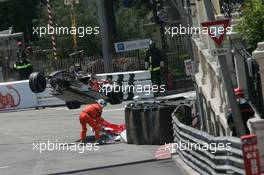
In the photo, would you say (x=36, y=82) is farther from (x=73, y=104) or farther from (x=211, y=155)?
(x=211, y=155)

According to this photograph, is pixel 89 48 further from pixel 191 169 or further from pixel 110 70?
pixel 191 169

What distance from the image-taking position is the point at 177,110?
19562 mm

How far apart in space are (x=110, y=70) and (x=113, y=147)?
13441 mm

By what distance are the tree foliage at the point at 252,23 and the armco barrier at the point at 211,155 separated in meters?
2.04

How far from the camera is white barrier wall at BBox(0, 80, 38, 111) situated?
1234 inches

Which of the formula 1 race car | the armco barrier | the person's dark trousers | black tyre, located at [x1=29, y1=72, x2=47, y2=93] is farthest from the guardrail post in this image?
the person's dark trousers

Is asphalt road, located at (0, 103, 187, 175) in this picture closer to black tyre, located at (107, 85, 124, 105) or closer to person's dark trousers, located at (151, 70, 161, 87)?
black tyre, located at (107, 85, 124, 105)

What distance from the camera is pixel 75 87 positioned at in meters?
25.3

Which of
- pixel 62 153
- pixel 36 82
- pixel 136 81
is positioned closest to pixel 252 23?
pixel 62 153

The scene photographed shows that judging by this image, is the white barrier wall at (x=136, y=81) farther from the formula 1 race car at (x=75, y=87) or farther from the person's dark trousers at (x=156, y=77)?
the formula 1 race car at (x=75, y=87)

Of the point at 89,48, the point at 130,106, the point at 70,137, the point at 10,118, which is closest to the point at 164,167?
the point at 130,106

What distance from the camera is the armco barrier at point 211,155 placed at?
11.6m

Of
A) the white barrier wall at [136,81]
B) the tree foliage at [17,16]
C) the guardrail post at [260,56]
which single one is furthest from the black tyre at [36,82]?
the tree foliage at [17,16]

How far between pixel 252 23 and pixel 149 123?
7.02 m
